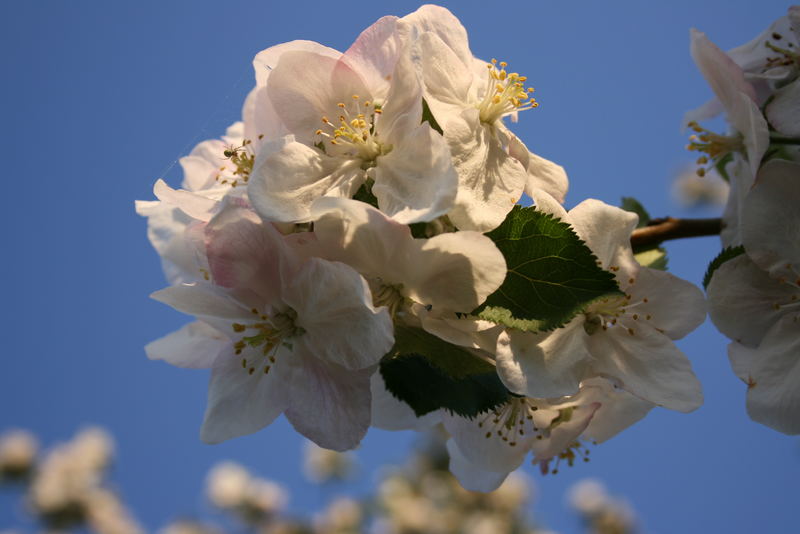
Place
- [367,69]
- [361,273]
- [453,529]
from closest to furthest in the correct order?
[361,273] < [367,69] < [453,529]

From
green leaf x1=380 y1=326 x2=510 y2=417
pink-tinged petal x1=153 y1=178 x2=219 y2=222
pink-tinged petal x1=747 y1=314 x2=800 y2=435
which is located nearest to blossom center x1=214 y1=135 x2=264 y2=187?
pink-tinged petal x1=153 y1=178 x2=219 y2=222

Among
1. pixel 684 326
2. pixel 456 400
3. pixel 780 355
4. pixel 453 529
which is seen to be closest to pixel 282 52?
pixel 456 400

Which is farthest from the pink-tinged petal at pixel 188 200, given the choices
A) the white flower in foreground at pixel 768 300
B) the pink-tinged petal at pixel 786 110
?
the pink-tinged petal at pixel 786 110

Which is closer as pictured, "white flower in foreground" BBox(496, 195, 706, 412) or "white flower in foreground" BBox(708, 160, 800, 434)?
"white flower in foreground" BBox(496, 195, 706, 412)

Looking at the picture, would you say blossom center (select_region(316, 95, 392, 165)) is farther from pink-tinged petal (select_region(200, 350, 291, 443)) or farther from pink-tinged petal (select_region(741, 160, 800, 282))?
pink-tinged petal (select_region(741, 160, 800, 282))

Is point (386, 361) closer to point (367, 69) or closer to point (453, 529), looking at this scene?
point (367, 69)

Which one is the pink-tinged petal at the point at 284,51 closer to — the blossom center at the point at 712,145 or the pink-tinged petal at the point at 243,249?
the pink-tinged petal at the point at 243,249

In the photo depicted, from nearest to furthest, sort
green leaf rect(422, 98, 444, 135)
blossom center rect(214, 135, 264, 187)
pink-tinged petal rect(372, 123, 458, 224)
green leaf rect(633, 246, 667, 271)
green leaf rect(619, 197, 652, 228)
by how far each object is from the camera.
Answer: pink-tinged petal rect(372, 123, 458, 224), green leaf rect(422, 98, 444, 135), blossom center rect(214, 135, 264, 187), green leaf rect(633, 246, 667, 271), green leaf rect(619, 197, 652, 228)
